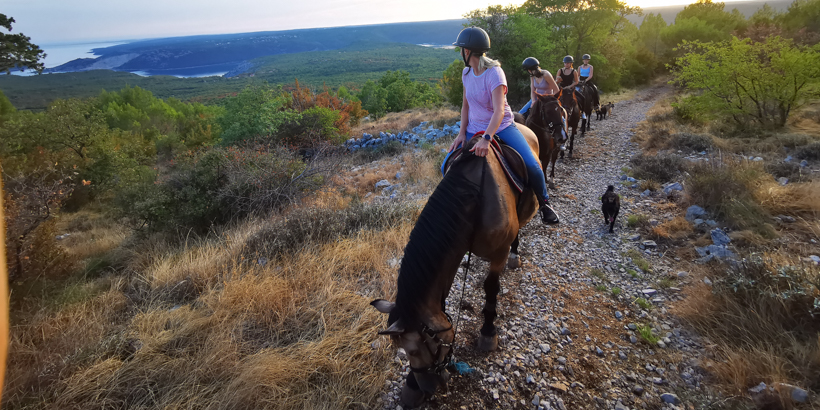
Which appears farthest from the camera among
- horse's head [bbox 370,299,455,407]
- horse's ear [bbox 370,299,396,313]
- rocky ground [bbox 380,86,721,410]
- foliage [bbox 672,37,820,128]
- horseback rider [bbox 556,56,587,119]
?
horseback rider [bbox 556,56,587,119]

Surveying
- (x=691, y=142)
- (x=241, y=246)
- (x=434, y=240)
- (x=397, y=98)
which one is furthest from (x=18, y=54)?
(x=397, y=98)

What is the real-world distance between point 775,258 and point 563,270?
2.17 meters

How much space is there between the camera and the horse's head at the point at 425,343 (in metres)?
2.24

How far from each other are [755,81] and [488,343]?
11294mm

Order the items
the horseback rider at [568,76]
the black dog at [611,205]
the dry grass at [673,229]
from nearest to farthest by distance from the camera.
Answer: the dry grass at [673,229] → the black dog at [611,205] → the horseback rider at [568,76]

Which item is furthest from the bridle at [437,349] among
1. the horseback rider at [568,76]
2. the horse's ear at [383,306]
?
the horseback rider at [568,76]

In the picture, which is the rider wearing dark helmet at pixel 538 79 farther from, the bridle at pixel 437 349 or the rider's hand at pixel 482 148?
the bridle at pixel 437 349

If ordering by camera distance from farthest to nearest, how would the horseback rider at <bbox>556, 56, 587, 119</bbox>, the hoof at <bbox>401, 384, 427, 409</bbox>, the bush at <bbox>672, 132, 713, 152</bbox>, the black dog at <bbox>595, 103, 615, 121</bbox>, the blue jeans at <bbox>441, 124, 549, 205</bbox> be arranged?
the black dog at <bbox>595, 103, 615, 121</bbox>, the horseback rider at <bbox>556, 56, 587, 119</bbox>, the bush at <bbox>672, 132, 713, 152</bbox>, the blue jeans at <bbox>441, 124, 549, 205</bbox>, the hoof at <bbox>401, 384, 427, 409</bbox>

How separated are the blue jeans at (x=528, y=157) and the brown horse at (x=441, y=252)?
581 millimetres

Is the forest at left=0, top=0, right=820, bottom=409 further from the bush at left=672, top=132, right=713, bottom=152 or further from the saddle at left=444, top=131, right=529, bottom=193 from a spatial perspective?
the saddle at left=444, top=131, right=529, bottom=193

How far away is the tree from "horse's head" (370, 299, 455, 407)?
17.3 meters

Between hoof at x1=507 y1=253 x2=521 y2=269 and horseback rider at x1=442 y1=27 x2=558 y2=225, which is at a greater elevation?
horseback rider at x1=442 y1=27 x2=558 y2=225

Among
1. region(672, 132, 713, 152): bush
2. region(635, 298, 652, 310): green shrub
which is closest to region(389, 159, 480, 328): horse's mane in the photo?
region(635, 298, 652, 310): green shrub

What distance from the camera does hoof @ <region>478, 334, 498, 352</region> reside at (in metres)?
3.29
